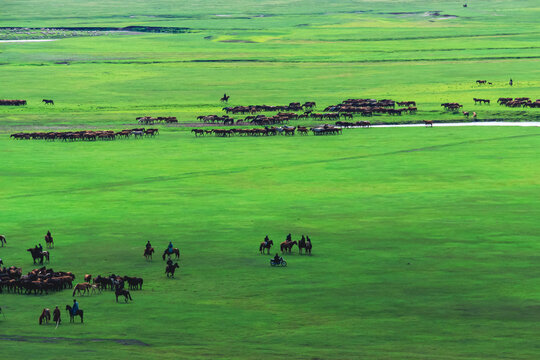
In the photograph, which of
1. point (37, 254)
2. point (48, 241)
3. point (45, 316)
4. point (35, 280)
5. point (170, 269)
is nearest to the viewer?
point (45, 316)

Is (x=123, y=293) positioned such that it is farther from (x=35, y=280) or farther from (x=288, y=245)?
(x=288, y=245)

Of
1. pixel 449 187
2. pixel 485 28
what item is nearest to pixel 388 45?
pixel 485 28

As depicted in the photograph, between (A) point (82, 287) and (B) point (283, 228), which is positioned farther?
(B) point (283, 228)

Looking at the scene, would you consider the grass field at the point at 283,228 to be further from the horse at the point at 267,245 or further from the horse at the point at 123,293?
the horse at the point at 267,245

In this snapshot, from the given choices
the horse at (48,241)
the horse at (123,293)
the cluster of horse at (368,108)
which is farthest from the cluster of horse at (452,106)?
the horse at (123,293)

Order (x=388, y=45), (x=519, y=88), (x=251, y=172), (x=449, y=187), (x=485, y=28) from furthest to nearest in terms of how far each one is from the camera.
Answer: (x=485, y=28) < (x=388, y=45) < (x=519, y=88) < (x=251, y=172) < (x=449, y=187)

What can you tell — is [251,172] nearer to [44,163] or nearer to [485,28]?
[44,163]

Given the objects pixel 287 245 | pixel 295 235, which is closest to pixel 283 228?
pixel 295 235
